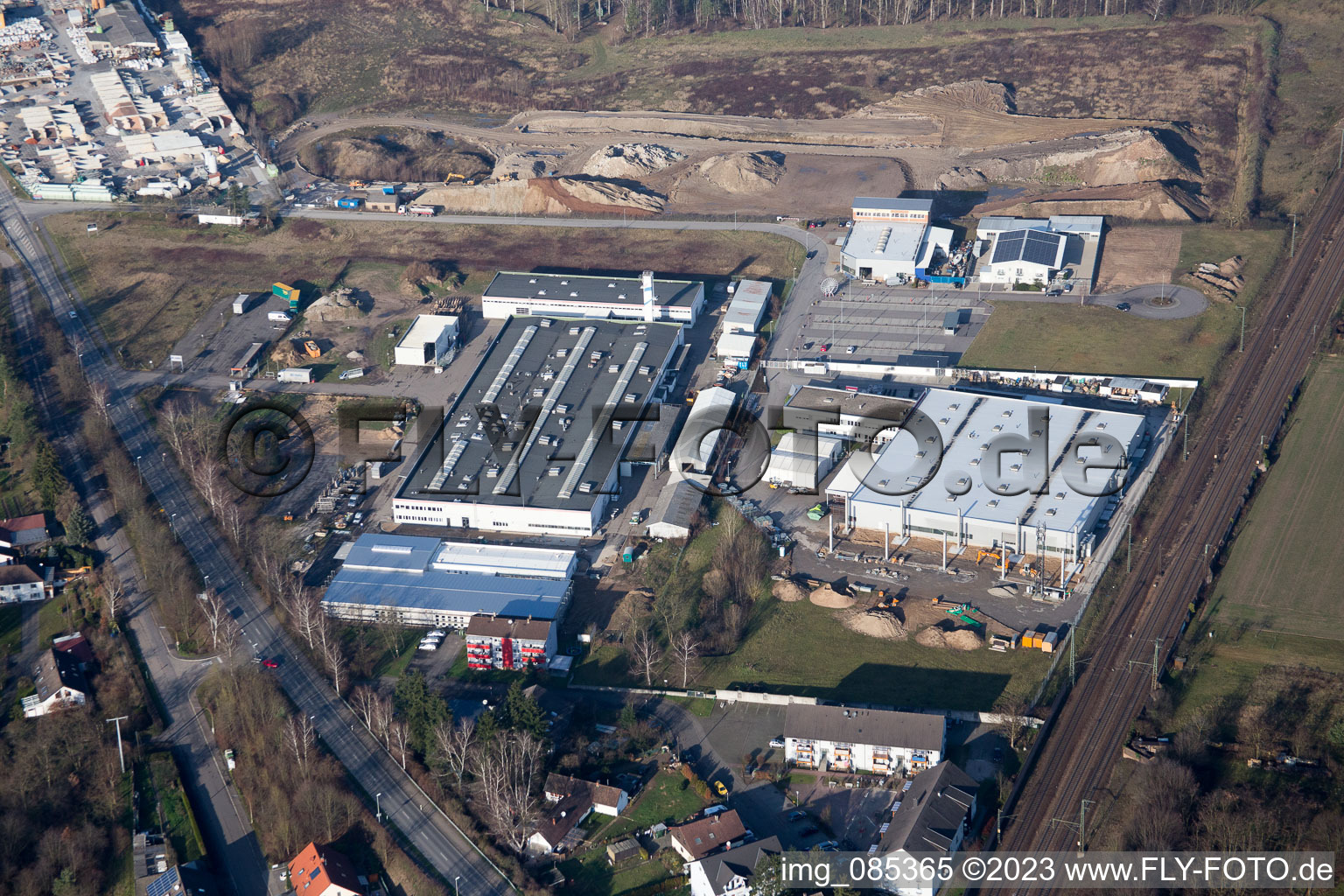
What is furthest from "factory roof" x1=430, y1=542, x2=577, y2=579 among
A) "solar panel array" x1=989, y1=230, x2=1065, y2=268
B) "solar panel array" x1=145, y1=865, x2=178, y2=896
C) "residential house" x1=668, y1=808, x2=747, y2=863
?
"solar panel array" x1=989, y1=230, x2=1065, y2=268

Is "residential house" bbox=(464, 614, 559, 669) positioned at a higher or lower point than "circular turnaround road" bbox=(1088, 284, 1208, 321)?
lower

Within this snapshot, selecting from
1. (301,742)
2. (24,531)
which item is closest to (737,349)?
(301,742)

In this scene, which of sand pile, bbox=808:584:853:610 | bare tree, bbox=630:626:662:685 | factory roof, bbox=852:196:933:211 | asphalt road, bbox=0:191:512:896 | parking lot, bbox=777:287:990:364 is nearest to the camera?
asphalt road, bbox=0:191:512:896

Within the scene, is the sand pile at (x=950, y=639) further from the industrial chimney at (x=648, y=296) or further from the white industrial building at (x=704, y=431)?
the industrial chimney at (x=648, y=296)

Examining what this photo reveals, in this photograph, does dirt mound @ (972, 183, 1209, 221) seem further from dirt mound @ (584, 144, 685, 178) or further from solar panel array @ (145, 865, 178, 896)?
solar panel array @ (145, 865, 178, 896)

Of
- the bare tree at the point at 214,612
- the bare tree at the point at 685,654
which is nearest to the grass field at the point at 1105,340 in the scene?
the bare tree at the point at 685,654
